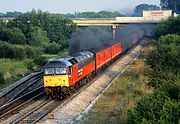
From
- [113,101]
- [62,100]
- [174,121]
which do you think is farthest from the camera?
[62,100]

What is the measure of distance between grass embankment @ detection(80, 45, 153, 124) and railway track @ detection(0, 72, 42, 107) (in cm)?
679

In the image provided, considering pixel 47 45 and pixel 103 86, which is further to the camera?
pixel 47 45

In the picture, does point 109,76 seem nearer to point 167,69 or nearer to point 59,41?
point 167,69

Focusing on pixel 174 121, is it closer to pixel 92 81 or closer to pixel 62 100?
pixel 62 100

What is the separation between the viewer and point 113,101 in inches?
970

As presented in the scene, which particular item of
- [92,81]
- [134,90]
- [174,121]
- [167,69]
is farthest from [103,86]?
[174,121]

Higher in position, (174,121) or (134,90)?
(174,121)

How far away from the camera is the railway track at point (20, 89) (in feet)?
93.5

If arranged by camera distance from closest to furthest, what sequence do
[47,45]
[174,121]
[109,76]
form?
[174,121]
[109,76]
[47,45]

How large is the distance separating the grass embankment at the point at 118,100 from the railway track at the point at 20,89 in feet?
22.3

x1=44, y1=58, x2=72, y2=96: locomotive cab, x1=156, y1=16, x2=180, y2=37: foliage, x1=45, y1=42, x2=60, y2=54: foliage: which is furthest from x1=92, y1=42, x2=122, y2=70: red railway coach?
x1=45, y1=42, x2=60, y2=54: foliage

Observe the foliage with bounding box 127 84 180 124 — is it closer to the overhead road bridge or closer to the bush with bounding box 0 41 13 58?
the bush with bounding box 0 41 13 58

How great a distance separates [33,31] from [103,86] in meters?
59.9

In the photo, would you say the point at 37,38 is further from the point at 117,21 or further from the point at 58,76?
the point at 58,76
